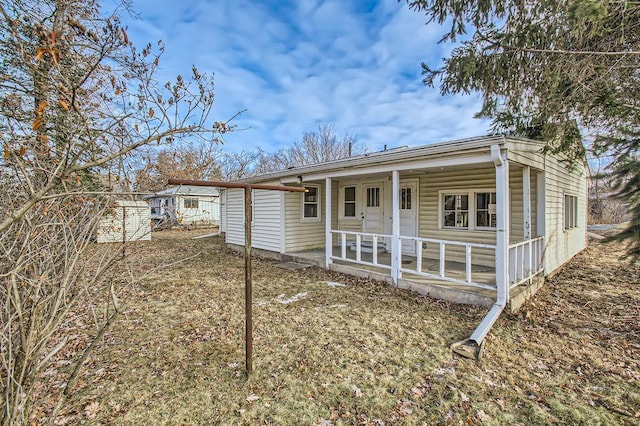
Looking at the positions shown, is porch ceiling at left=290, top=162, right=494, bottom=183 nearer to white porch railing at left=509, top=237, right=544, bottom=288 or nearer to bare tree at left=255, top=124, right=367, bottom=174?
white porch railing at left=509, top=237, right=544, bottom=288

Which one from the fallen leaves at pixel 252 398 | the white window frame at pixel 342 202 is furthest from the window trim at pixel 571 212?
the fallen leaves at pixel 252 398

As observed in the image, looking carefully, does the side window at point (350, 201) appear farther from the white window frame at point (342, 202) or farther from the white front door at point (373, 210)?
the white front door at point (373, 210)

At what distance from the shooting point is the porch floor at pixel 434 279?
4.99 meters

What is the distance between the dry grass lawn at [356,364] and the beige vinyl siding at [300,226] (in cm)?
372

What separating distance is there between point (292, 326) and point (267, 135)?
2890cm

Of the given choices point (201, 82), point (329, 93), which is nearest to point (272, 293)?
point (201, 82)

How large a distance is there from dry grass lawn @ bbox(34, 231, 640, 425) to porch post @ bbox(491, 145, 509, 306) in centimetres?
42

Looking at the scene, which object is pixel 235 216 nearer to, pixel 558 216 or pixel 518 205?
pixel 518 205

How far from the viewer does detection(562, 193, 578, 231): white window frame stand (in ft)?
26.2

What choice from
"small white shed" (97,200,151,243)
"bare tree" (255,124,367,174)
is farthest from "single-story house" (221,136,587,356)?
"bare tree" (255,124,367,174)

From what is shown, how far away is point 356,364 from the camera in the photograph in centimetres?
330

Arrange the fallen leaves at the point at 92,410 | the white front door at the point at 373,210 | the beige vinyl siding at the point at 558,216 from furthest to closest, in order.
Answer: the white front door at the point at 373,210, the beige vinyl siding at the point at 558,216, the fallen leaves at the point at 92,410

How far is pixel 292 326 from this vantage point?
14.0 ft

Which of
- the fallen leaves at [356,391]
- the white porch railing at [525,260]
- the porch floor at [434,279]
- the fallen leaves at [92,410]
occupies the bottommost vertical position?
the fallen leaves at [356,391]
